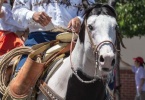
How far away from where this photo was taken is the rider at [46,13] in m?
6.72

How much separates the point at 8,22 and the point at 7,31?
0.14m

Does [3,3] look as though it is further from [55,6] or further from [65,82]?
[65,82]

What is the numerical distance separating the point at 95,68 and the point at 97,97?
0.49 m

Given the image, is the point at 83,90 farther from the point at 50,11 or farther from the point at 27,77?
the point at 50,11

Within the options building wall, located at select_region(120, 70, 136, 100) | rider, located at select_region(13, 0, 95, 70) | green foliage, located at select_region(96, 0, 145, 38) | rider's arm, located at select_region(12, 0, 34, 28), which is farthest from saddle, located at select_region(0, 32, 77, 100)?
building wall, located at select_region(120, 70, 136, 100)

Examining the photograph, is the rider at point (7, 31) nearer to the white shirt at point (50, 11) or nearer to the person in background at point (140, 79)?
the white shirt at point (50, 11)

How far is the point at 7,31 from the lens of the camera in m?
7.85

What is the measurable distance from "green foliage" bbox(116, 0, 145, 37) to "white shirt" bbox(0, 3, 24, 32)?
260 inches

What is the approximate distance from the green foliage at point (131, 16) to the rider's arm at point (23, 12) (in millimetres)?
7502

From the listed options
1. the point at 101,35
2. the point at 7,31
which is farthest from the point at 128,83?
the point at 101,35

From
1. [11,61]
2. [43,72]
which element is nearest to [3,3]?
[11,61]

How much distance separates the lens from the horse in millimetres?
5645

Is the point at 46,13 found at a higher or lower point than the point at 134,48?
higher

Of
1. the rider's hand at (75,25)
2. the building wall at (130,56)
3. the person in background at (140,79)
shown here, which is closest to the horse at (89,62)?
the rider's hand at (75,25)
